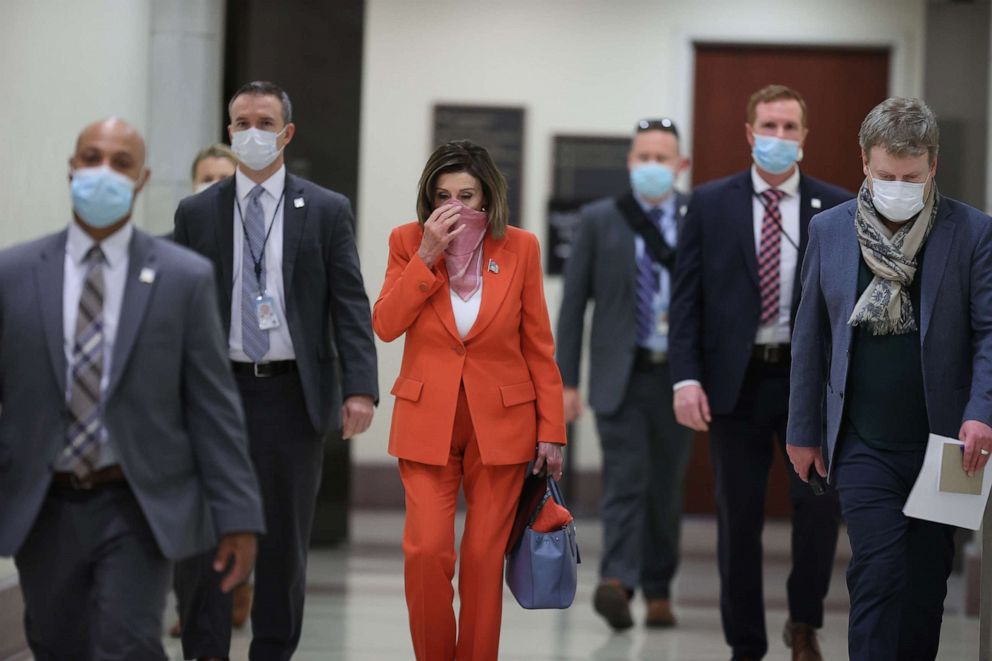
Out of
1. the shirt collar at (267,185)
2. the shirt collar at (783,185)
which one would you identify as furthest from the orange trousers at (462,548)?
the shirt collar at (783,185)

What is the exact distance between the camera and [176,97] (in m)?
8.03

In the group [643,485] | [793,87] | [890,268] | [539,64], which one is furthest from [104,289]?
[793,87]

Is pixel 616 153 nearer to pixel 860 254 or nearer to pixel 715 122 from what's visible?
pixel 715 122

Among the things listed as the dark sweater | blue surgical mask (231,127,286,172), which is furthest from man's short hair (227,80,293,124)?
the dark sweater

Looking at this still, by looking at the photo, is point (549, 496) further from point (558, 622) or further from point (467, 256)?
point (558, 622)

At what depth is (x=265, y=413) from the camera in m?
5.12

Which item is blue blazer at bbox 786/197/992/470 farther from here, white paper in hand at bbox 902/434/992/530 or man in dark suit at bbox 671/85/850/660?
man in dark suit at bbox 671/85/850/660

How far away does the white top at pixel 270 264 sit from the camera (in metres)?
5.12

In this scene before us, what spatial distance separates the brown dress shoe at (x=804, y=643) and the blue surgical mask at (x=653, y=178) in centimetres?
226

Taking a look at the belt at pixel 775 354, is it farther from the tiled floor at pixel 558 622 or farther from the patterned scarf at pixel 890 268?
the tiled floor at pixel 558 622

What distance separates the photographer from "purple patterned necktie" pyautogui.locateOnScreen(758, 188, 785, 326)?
224 inches

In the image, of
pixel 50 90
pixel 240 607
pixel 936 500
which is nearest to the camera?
pixel 936 500

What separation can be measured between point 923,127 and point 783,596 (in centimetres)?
404

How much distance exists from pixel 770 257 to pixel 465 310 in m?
1.34
